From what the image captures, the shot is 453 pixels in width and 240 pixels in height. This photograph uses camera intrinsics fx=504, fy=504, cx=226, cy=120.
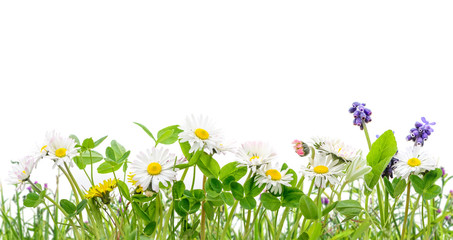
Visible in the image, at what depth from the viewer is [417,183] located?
4.71ft

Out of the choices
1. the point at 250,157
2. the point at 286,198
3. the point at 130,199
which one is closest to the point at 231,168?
the point at 250,157

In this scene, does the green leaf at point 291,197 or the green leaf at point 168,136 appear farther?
the green leaf at point 168,136

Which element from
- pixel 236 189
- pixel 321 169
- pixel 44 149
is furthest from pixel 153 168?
pixel 321 169

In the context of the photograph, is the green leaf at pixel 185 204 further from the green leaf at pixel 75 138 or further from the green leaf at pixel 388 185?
the green leaf at pixel 388 185

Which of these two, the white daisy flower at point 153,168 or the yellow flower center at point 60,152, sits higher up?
the yellow flower center at point 60,152

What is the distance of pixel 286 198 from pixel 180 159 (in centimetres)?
32

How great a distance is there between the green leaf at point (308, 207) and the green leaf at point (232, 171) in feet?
0.62

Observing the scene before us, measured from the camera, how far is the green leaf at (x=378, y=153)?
4.65ft

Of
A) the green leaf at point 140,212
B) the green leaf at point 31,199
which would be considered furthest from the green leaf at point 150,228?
the green leaf at point 31,199

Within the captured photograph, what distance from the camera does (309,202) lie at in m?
1.24

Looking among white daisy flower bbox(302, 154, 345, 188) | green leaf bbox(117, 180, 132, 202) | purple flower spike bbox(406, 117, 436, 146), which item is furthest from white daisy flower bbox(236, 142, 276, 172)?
purple flower spike bbox(406, 117, 436, 146)

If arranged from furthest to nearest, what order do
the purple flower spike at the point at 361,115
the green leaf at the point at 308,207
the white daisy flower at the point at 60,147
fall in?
the purple flower spike at the point at 361,115, the white daisy flower at the point at 60,147, the green leaf at the point at 308,207

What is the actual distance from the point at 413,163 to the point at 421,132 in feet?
0.64

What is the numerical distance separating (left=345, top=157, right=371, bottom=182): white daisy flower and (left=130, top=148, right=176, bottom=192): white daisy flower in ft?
1.49
